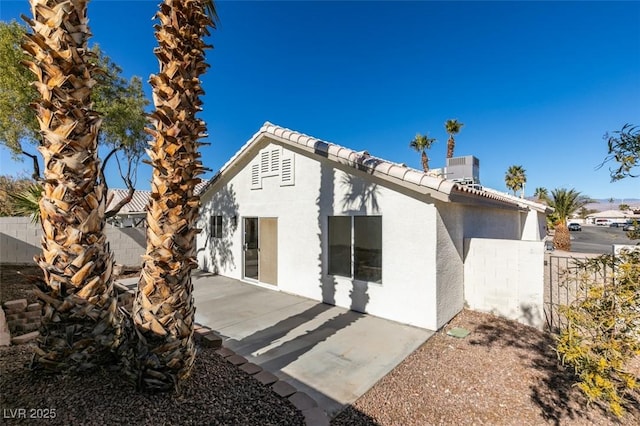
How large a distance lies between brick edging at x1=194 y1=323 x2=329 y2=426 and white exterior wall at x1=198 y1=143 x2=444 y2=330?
12.4 feet

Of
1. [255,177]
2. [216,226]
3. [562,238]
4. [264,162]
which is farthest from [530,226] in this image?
[216,226]

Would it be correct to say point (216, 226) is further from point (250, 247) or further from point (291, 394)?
point (291, 394)

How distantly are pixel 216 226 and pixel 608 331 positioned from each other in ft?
41.8

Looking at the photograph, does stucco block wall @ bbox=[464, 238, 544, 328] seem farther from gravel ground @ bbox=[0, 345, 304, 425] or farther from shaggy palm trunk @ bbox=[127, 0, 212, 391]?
shaggy palm trunk @ bbox=[127, 0, 212, 391]

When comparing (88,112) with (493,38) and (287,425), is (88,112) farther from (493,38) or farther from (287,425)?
(493,38)

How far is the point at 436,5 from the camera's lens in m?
11.2

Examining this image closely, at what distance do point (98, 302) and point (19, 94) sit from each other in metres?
13.6

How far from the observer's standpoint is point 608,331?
352 centimetres

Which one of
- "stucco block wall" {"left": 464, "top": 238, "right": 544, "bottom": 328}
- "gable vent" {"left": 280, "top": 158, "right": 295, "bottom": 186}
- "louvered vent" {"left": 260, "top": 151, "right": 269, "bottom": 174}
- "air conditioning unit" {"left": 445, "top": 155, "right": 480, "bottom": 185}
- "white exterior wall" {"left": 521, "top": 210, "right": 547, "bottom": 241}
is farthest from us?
"white exterior wall" {"left": 521, "top": 210, "right": 547, "bottom": 241}

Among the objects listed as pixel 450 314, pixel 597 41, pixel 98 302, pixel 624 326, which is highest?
pixel 597 41

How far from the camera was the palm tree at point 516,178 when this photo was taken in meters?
35.3

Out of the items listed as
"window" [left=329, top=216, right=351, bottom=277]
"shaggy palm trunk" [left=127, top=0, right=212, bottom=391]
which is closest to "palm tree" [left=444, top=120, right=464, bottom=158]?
"window" [left=329, top=216, right=351, bottom=277]

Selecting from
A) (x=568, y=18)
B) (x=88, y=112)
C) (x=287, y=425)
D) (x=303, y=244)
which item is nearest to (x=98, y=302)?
(x=88, y=112)

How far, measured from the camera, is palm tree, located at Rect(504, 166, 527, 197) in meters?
35.3
